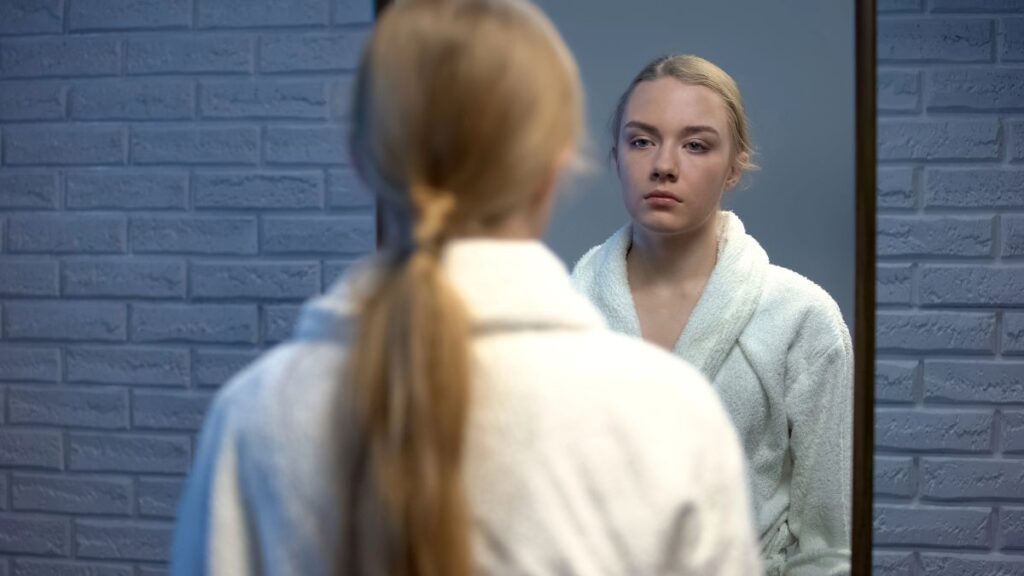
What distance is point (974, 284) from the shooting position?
1395 millimetres

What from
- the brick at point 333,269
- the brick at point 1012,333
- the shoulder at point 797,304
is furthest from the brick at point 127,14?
the brick at point 1012,333

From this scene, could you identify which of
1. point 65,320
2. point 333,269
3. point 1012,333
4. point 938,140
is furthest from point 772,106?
point 65,320

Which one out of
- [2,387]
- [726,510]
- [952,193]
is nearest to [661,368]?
[726,510]

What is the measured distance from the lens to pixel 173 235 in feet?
5.42

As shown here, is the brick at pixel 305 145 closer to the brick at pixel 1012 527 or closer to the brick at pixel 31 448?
the brick at pixel 31 448

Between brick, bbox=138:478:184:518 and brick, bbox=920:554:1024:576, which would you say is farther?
brick, bbox=138:478:184:518

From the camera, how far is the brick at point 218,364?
5.36ft

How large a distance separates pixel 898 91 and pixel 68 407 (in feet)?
3.72

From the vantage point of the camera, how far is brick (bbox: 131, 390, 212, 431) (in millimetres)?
1656

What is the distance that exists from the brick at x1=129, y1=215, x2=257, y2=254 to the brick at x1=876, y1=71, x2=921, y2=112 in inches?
31.2

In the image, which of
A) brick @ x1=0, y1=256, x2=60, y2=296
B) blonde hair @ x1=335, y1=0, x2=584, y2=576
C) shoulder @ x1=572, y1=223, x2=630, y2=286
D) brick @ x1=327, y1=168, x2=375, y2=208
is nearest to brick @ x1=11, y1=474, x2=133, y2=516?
brick @ x1=0, y1=256, x2=60, y2=296

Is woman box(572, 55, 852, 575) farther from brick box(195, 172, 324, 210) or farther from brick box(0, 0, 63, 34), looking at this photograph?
brick box(0, 0, 63, 34)

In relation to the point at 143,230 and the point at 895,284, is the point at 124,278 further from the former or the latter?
the point at 895,284

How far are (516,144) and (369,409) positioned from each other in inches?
6.4
